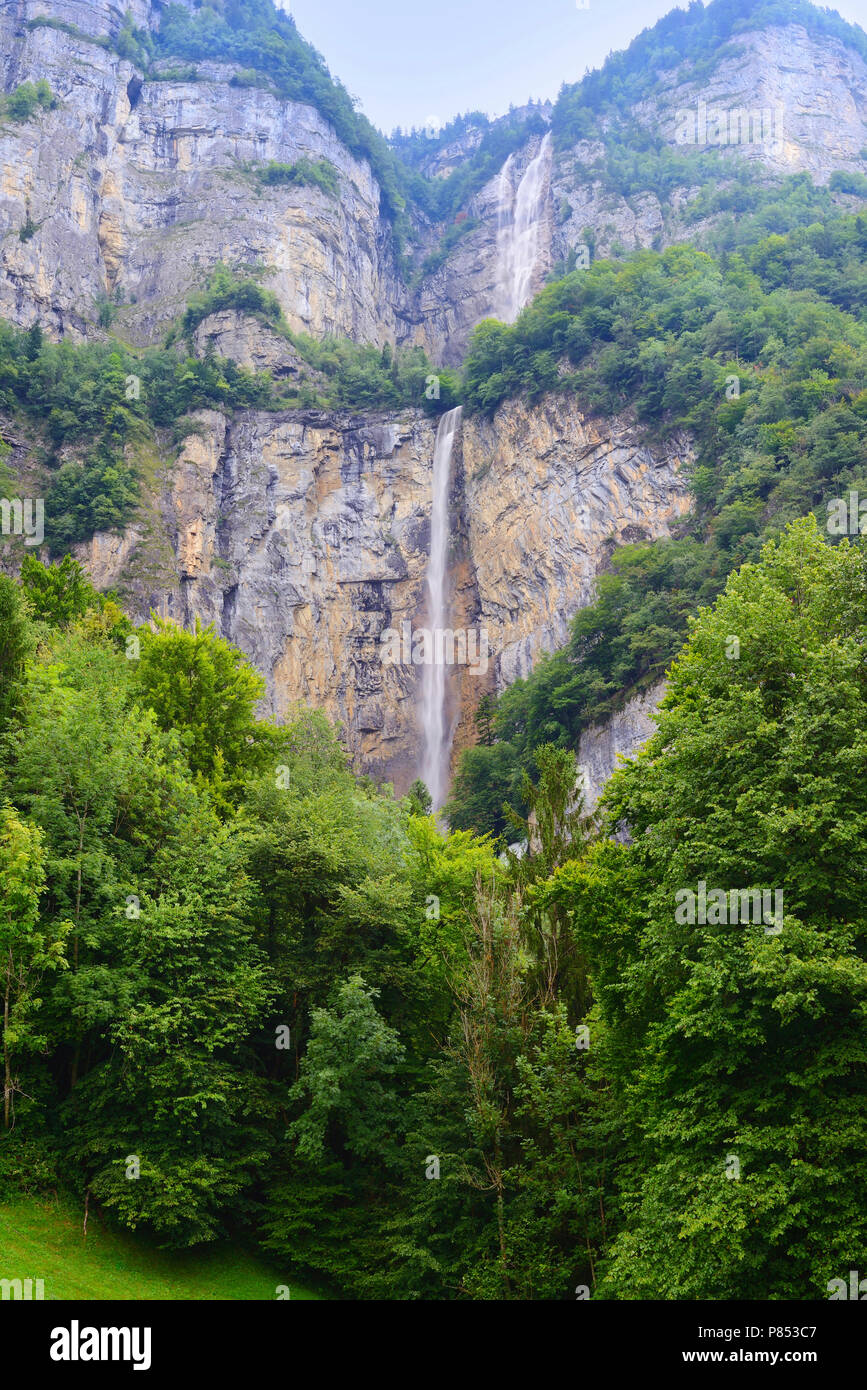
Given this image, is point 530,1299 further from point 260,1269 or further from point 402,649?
point 402,649

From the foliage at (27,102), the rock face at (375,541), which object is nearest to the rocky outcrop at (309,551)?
the rock face at (375,541)

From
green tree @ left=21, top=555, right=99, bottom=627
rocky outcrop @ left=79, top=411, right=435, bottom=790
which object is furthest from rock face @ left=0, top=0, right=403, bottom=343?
green tree @ left=21, top=555, right=99, bottom=627

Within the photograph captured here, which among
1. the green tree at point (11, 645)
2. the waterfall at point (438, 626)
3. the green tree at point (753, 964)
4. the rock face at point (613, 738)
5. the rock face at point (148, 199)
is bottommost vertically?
the green tree at point (753, 964)

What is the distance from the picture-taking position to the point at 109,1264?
16234 millimetres

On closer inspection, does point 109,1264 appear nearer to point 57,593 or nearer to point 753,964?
point 753,964

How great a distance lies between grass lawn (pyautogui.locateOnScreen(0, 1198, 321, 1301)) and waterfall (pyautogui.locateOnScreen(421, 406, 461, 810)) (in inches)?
1668

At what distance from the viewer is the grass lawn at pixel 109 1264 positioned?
14.6 m

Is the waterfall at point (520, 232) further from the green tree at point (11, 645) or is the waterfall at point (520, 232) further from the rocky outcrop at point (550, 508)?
the green tree at point (11, 645)

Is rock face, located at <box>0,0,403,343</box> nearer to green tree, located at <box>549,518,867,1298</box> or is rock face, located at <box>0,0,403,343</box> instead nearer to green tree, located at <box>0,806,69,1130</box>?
green tree, located at <box>0,806,69,1130</box>

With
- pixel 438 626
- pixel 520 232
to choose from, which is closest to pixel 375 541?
pixel 438 626

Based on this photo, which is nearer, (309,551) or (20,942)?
(20,942)

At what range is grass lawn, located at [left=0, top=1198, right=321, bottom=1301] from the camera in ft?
48.0

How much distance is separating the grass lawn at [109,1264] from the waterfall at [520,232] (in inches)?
3455

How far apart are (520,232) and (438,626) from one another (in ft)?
170
